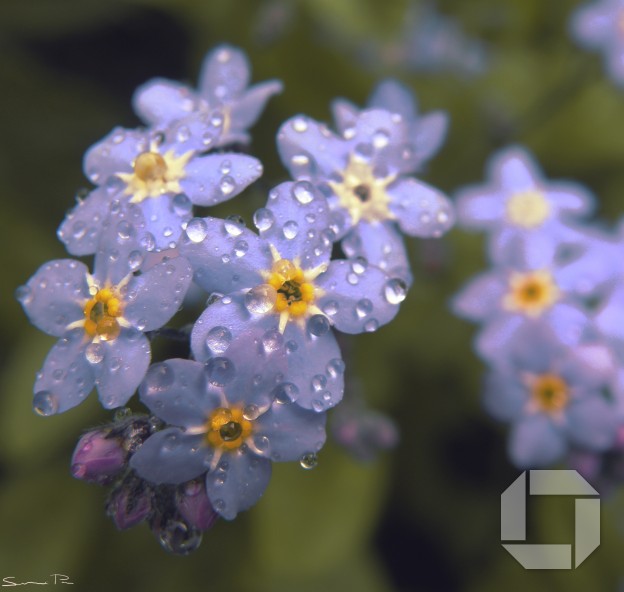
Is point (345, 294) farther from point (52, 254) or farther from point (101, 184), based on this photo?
point (52, 254)

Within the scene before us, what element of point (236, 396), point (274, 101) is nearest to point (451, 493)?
point (274, 101)

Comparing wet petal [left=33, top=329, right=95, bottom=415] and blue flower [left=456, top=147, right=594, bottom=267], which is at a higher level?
blue flower [left=456, top=147, right=594, bottom=267]

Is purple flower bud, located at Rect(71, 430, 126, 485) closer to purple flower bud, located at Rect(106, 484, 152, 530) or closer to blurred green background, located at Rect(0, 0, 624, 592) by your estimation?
purple flower bud, located at Rect(106, 484, 152, 530)

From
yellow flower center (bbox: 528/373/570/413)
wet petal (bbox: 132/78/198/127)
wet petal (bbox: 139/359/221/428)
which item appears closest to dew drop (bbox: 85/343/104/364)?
wet petal (bbox: 139/359/221/428)

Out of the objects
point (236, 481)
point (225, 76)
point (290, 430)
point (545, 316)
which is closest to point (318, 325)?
point (290, 430)

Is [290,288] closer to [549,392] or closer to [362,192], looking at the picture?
[362,192]

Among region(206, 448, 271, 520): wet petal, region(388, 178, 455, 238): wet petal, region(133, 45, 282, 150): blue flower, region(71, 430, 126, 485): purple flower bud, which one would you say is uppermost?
region(133, 45, 282, 150): blue flower
